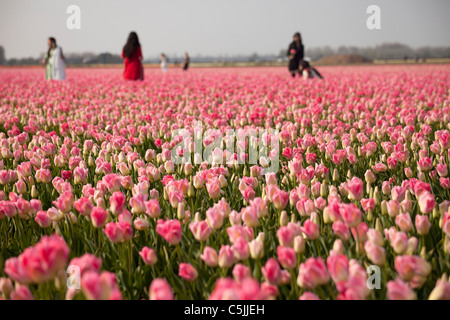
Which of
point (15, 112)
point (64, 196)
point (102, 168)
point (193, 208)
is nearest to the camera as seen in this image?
point (64, 196)

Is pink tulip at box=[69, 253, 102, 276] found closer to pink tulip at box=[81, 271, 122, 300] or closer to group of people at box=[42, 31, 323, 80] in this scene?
pink tulip at box=[81, 271, 122, 300]

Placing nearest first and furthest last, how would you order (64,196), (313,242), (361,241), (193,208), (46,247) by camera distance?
(46,247), (361,241), (313,242), (64,196), (193,208)

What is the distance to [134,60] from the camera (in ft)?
51.9

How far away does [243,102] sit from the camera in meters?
8.69

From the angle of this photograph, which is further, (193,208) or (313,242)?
(193,208)

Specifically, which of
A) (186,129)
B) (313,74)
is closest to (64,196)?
(186,129)

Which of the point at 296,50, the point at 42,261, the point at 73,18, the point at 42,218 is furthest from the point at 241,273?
the point at 296,50

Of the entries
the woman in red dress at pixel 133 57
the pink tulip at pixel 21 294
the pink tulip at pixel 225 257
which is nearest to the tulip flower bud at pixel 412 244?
the pink tulip at pixel 225 257

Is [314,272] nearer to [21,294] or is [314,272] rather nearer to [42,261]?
[42,261]

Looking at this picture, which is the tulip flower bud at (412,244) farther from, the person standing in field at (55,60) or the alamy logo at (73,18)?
the person standing in field at (55,60)
